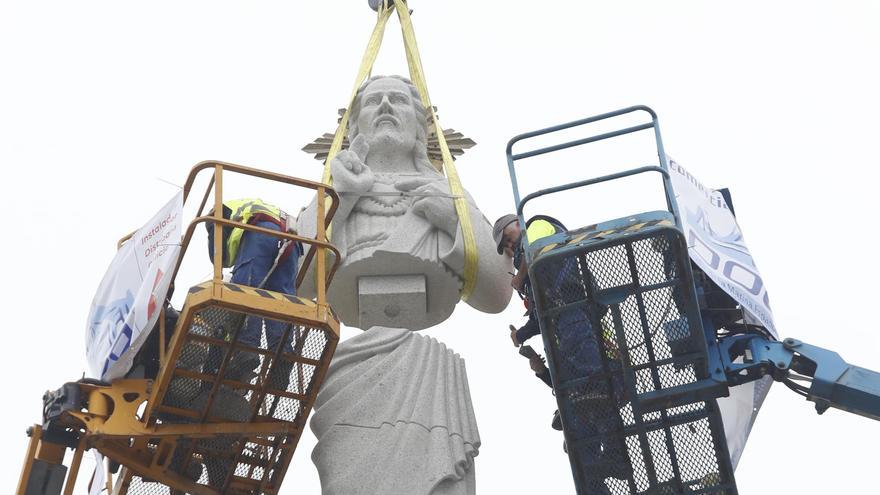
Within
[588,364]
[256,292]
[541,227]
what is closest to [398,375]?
[541,227]

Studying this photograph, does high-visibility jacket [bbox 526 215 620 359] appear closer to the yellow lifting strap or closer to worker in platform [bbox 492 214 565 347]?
worker in platform [bbox 492 214 565 347]

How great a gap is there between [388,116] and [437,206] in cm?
135

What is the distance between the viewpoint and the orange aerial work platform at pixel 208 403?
49.2ft

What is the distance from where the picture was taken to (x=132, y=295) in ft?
51.4

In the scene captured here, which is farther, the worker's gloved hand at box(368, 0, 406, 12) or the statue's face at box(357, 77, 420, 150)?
the worker's gloved hand at box(368, 0, 406, 12)

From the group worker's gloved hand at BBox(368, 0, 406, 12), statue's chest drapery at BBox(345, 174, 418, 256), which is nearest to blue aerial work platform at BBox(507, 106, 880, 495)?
statue's chest drapery at BBox(345, 174, 418, 256)

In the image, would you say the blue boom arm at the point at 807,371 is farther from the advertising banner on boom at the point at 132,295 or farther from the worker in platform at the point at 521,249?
the advertising banner on boom at the point at 132,295

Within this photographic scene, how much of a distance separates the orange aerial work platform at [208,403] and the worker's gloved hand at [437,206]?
188 cm

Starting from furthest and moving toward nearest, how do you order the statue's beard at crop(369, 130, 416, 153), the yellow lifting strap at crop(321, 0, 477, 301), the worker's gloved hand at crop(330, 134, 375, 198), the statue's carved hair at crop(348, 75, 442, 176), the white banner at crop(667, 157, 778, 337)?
the statue's carved hair at crop(348, 75, 442, 176) → the statue's beard at crop(369, 130, 416, 153) → the worker's gloved hand at crop(330, 134, 375, 198) → the yellow lifting strap at crop(321, 0, 477, 301) → the white banner at crop(667, 157, 778, 337)

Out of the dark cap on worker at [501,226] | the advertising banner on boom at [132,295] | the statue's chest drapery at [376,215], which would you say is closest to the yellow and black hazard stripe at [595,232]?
the dark cap on worker at [501,226]

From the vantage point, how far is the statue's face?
1875cm

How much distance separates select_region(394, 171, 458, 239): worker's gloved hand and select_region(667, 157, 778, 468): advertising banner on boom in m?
2.60

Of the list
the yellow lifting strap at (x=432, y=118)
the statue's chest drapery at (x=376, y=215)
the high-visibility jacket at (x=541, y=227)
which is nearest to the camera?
the high-visibility jacket at (x=541, y=227)

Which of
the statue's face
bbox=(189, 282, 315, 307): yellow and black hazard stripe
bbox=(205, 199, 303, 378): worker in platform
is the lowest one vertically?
bbox=(189, 282, 315, 307): yellow and black hazard stripe
